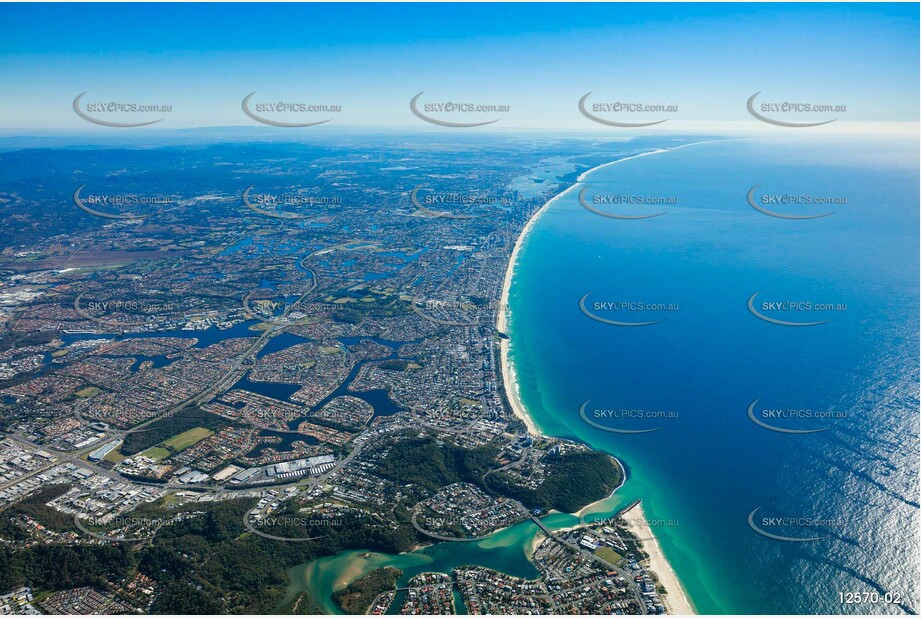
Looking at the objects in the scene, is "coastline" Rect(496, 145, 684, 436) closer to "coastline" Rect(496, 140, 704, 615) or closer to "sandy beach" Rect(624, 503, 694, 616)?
"coastline" Rect(496, 140, 704, 615)

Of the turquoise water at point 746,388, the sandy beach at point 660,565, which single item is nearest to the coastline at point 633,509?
the sandy beach at point 660,565

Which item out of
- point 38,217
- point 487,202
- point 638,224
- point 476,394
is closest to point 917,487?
point 476,394

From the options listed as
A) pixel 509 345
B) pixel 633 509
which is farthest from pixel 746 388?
pixel 509 345

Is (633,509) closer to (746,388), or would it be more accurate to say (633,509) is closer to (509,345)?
(746,388)

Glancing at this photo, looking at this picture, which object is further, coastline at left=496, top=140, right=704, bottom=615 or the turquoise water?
the turquoise water

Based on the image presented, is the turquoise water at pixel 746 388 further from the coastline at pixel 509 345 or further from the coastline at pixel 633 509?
the coastline at pixel 509 345

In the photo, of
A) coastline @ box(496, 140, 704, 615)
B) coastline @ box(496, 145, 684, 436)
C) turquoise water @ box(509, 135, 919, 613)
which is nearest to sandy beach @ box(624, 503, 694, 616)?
coastline @ box(496, 140, 704, 615)

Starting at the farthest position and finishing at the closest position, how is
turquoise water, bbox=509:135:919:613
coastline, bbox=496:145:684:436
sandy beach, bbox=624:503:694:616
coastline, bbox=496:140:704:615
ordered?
1. coastline, bbox=496:145:684:436
2. turquoise water, bbox=509:135:919:613
3. coastline, bbox=496:140:704:615
4. sandy beach, bbox=624:503:694:616
